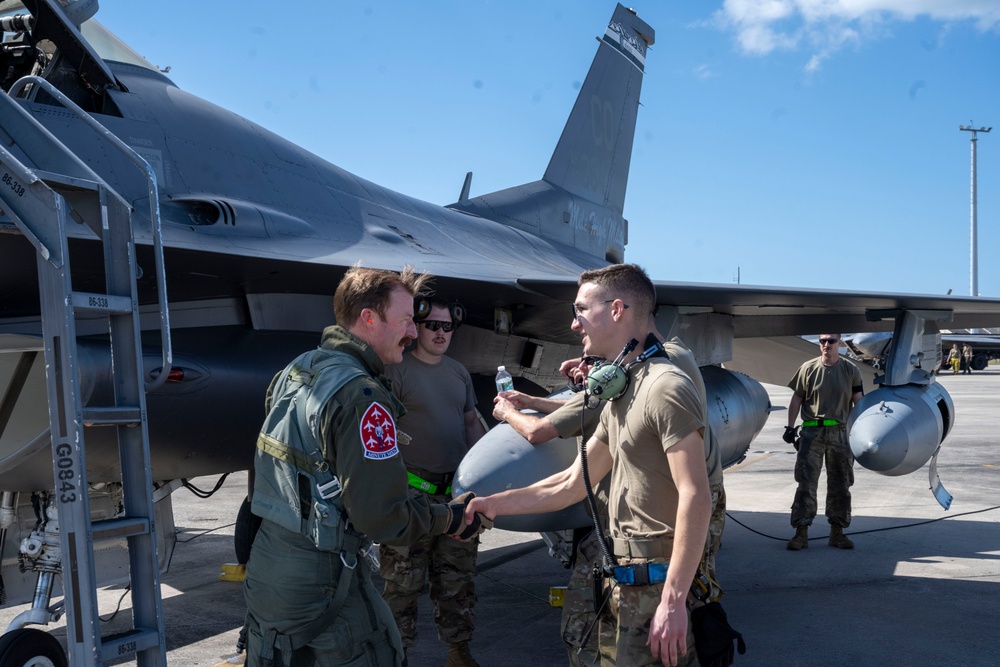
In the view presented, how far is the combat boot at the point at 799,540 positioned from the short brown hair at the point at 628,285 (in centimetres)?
527

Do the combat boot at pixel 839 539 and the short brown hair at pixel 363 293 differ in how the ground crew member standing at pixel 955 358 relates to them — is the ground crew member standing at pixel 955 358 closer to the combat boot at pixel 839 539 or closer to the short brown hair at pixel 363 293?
the combat boot at pixel 839 539

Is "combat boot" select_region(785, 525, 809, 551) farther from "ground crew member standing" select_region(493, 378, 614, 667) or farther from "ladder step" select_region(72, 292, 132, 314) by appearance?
"ladder step" select_region(72, 292, 132, 314)

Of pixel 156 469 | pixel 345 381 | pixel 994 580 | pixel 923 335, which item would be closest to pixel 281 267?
pixel 156 469

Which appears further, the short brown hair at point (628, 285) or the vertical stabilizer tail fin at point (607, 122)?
the vertical stabilizer tail fin at point (607, 122)

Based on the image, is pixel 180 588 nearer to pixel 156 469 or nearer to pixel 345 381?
pixel 156 469

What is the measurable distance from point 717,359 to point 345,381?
514cm

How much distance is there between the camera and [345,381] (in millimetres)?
2527

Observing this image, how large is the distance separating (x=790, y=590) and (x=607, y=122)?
268 inches

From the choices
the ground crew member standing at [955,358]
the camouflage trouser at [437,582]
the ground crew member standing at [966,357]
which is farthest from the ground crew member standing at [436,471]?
the ground crew member standing at [955,358]

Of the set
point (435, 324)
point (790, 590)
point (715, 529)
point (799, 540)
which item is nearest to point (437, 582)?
point (435, 324)

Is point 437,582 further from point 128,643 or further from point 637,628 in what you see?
point 637,628

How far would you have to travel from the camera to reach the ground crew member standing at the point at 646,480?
245 cm

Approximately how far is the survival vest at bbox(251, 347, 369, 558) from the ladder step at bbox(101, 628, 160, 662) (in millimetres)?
725

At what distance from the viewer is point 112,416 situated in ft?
10.0
